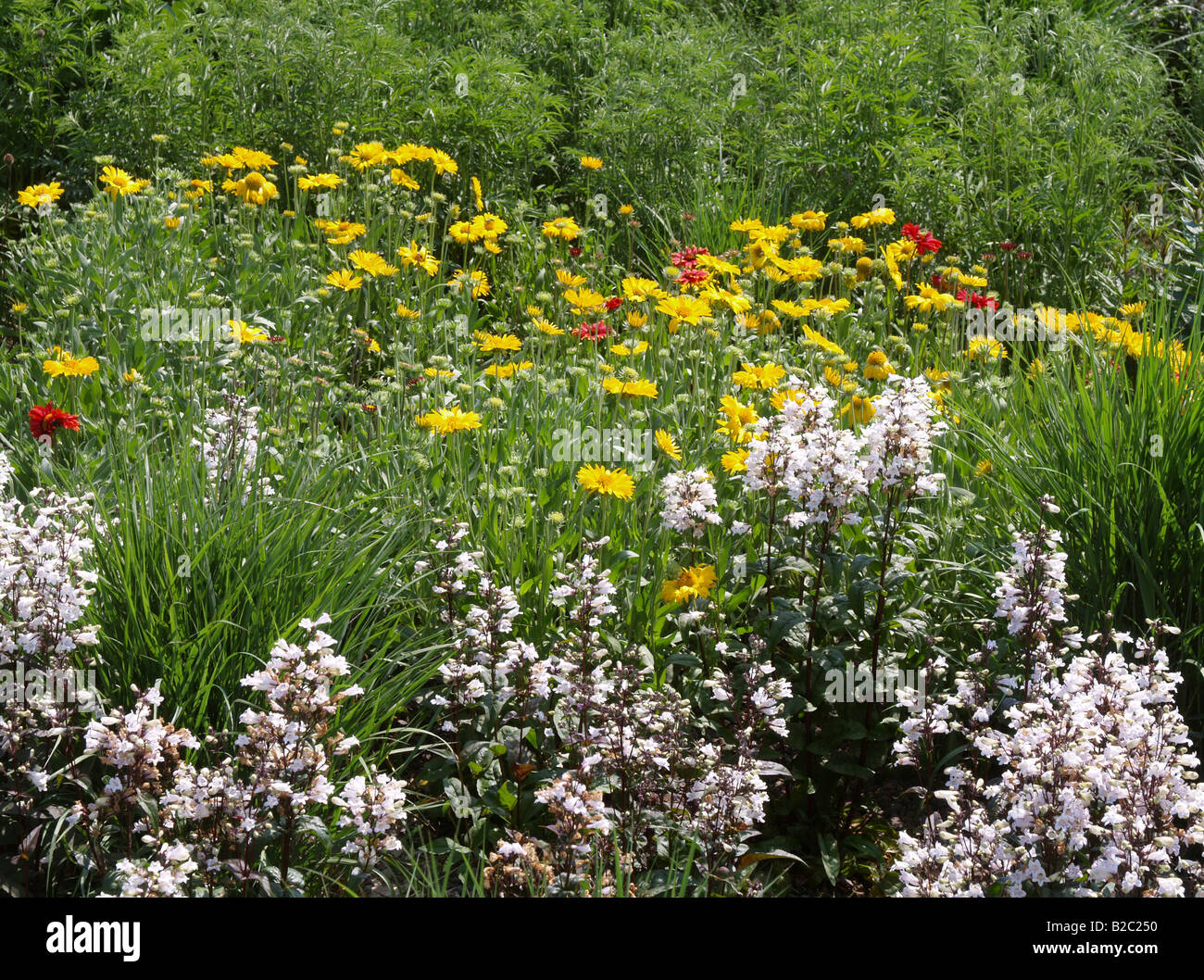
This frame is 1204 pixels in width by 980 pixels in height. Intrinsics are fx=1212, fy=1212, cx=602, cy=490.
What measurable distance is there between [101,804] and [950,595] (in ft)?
7.16

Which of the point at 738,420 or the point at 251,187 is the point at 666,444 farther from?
the point at 251,187

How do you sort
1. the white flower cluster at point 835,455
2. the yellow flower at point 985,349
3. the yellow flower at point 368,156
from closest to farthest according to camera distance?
the white flower cluster at point 835,455, the yellow flower at point 985,349, the yellow flower at point 368,156

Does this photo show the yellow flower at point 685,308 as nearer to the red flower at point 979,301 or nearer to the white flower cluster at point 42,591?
the red flower at point 979,301

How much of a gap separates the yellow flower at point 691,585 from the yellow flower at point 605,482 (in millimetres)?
273

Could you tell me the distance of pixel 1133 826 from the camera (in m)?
2.07

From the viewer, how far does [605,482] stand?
3184mm

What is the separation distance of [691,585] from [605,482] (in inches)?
14.2

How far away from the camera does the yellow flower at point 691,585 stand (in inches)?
119

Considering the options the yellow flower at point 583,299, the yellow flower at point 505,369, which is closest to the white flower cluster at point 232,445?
the yellow flower at point 505,369

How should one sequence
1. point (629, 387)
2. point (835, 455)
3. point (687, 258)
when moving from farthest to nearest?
1. point (687, 258)
2. point (629, 387)
3. point (835, 455)

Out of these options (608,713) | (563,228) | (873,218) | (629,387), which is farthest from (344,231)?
(608,713)

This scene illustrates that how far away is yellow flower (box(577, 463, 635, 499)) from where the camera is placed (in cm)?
317

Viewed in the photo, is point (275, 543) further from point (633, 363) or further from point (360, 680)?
point (633, 363)
